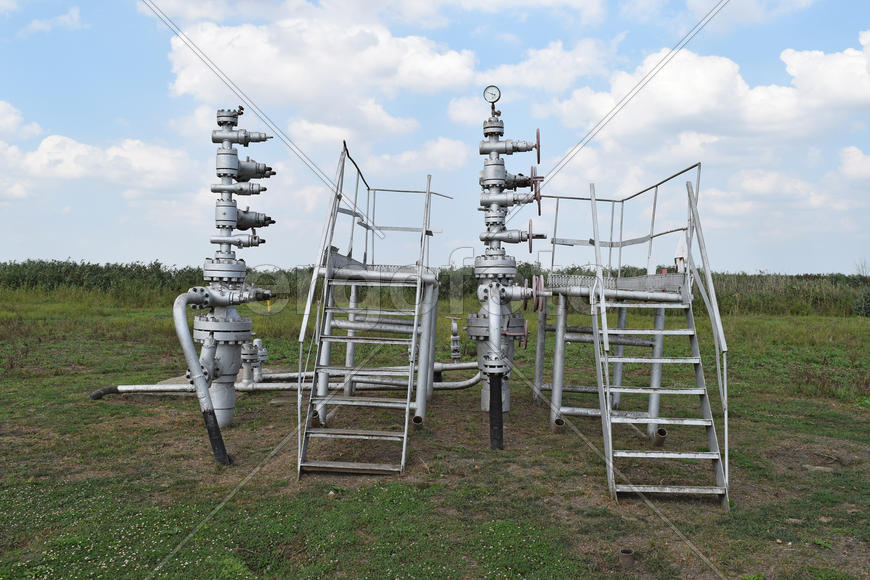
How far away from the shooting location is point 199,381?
752 centimetres

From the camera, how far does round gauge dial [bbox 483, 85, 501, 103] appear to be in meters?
9.56

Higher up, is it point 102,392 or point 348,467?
point 102,392

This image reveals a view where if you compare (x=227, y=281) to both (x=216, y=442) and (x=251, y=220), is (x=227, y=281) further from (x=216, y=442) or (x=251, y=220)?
(x=216, y=442)

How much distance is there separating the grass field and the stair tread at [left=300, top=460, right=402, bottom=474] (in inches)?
3.9

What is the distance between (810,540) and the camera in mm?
5277

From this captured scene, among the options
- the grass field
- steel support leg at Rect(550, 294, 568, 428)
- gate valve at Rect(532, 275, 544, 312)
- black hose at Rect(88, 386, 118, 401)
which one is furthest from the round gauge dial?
black hose at Rect(88, 386, 118, 401)

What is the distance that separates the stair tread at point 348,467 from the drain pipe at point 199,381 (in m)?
1.08

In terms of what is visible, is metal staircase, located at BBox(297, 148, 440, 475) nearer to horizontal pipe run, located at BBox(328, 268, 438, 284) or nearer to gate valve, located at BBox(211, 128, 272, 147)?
horizontal pipe run, located at BBox(328, 268, 438, 284)

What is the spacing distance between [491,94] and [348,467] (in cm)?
596

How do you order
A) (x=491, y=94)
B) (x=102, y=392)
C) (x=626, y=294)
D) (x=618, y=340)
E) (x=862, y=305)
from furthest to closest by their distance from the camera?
1. (x=862, y=305)
2. (x=102, y=392)
3. (x=491, y=94)
4. (x=618, y=340)
5. (x=626, y=294)

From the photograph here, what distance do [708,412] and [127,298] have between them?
24.4 meters

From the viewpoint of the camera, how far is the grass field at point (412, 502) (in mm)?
4781

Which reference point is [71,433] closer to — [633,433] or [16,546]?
[16,546]

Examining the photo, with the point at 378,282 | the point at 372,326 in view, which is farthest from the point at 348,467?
the point at 372,326
